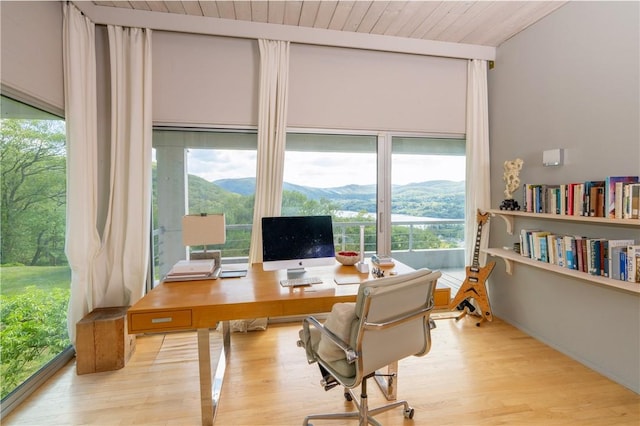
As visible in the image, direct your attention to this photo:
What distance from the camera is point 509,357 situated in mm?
2502

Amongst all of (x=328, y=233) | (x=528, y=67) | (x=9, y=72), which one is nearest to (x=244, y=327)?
(x=328, y=233)

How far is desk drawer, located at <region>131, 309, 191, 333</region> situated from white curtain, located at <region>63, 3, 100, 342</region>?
122 centimetres

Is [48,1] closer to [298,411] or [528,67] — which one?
[298,411]

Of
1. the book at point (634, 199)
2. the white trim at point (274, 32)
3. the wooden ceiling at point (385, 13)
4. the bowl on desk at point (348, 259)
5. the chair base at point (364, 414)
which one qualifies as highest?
the wooden ceiling at point (385, 13)

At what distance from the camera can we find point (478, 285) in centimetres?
312

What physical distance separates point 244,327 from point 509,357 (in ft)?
7.35

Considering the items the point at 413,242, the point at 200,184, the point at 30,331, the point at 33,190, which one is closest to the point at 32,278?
the point at 30,331

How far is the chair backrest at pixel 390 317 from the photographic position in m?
1.35

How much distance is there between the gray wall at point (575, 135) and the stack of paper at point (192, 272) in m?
2.78

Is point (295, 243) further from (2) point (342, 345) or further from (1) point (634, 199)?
(1) point (634, 199)

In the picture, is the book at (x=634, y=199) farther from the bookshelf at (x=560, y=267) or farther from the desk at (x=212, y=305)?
the desk at (x=212, y=305)

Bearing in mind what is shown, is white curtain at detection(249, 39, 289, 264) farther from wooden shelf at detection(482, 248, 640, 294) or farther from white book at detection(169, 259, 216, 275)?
wooden shelf at detection(482, 248, 640, 294)

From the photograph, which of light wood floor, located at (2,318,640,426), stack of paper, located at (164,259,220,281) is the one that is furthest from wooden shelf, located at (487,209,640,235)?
stack of paper, located at (164,259,220,281)

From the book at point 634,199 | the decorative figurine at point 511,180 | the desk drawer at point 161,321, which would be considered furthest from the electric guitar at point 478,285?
the desk drawer at point 161,321
